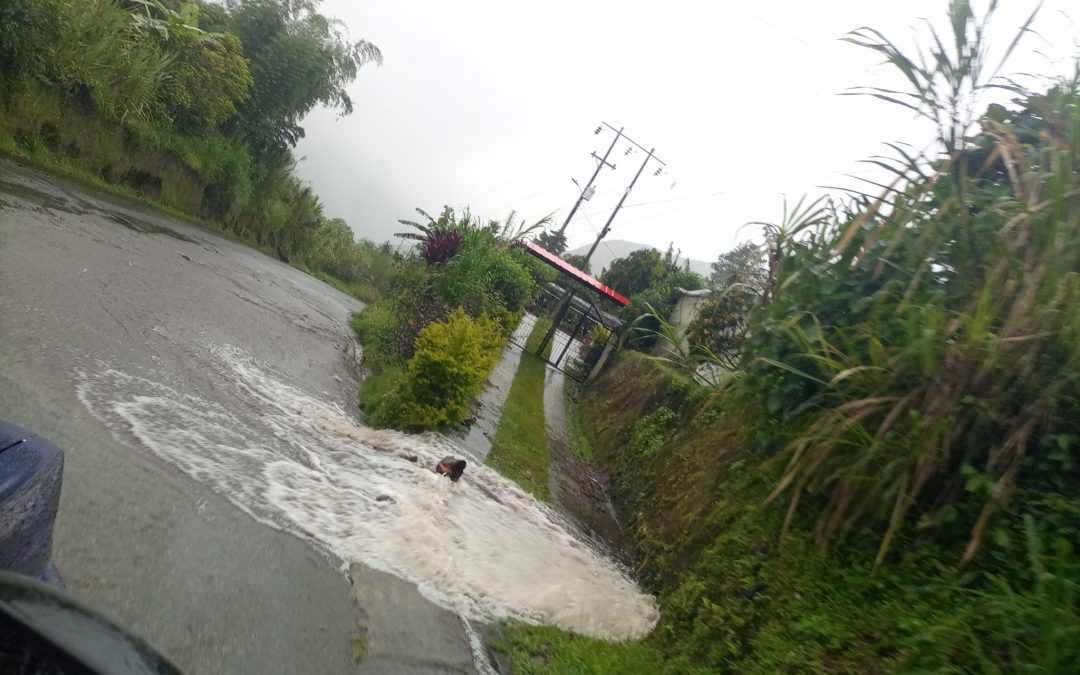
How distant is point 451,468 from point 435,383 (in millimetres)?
1343

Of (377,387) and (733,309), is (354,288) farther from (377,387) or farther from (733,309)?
(733,309)

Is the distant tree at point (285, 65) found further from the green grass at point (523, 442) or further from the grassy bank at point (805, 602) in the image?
the grassy bank at point (805, 602)

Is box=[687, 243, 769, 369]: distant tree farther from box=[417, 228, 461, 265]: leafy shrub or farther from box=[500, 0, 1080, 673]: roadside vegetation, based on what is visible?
box=[417, 228, 461, 265]: leafy shrub

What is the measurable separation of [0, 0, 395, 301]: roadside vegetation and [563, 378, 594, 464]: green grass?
18.2 feet

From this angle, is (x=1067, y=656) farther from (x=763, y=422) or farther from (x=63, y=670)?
(x=63, y=670)

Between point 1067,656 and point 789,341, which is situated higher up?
point 789,341

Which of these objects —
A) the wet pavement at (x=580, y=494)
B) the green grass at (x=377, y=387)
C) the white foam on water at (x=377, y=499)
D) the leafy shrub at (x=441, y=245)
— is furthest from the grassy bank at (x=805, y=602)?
the leafy shrub at (x=441, y=245)

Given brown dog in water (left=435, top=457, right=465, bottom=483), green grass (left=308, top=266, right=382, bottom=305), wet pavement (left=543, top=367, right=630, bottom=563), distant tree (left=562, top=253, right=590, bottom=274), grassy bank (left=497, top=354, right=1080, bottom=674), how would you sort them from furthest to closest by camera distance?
distant tree (left=562, top=253, right=590, bottom=274), green grass (left=308, top=266, right=382, bottom=305), wet pavement (left=543, top=367, right=630, bottom=563), brown dog in water (left=435, top=457, right=465, bottom=483), grassy bank (left=497, top=354, right=1080, bottom=674)

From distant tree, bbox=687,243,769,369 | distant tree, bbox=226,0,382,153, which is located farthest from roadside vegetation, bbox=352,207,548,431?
distant tree, bbox=226,0,382,153

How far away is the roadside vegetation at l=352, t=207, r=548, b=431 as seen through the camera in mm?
8062

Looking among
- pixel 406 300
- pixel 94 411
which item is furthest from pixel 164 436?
pixel 406 300

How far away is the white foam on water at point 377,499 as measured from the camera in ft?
16.5

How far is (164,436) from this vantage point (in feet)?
17.0

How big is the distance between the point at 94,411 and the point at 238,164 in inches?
745
